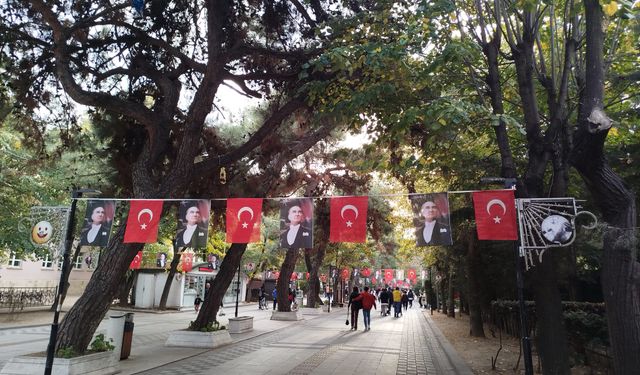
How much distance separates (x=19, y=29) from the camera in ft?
34.4

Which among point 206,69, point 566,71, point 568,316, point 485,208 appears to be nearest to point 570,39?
point 566,71

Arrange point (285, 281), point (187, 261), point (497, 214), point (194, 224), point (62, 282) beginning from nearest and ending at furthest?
point (497, 214)
point (62, 282)
point (194, 224)
point (285, 281)
point (187, 261)

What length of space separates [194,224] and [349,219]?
10.3ft

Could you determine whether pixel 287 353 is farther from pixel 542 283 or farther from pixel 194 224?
pixel 542 283

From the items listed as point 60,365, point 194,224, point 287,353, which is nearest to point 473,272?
point 287,353

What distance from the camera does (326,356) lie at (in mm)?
11422

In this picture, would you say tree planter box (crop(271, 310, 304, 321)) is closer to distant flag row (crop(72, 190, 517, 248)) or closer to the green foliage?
the green foliage

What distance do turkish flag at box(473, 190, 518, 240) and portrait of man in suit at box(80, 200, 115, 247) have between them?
709 centimetres

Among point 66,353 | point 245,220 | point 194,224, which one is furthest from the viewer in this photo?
point 194,224

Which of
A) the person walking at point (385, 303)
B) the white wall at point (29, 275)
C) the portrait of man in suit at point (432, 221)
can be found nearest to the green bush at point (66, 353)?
the portrait of man in suit at point (432, 221)

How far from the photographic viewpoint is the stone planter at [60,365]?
782cm

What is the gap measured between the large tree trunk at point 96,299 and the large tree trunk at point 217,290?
→ 4494mm

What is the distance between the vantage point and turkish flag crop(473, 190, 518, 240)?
23.5 ft

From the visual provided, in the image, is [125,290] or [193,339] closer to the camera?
[193,339]
